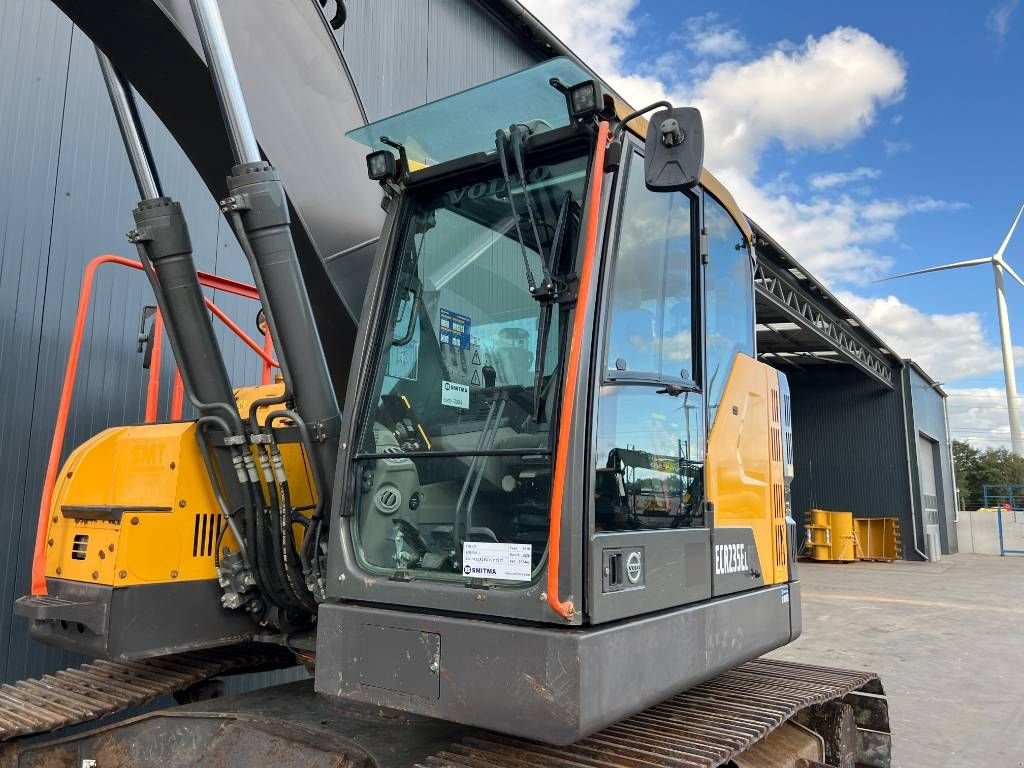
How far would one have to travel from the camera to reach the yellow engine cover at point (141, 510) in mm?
2842

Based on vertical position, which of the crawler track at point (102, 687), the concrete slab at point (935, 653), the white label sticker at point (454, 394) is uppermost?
the white label sticker at point (454, 394)

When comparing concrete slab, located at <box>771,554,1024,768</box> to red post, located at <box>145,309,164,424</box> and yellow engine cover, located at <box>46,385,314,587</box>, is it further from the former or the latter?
red post, located at <box>145,309,164,424</box>

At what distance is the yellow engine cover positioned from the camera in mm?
2842

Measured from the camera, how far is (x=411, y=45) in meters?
8.36

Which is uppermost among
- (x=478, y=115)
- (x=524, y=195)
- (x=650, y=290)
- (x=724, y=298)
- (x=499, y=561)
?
(x=478, y=115)

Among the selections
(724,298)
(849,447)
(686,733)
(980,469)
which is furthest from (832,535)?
(980,469)

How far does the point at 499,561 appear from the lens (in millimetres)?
2316

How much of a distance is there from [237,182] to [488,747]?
6.68ft

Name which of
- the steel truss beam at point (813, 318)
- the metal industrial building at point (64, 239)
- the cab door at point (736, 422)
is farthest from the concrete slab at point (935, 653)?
the steel truss beam at point (813, 318)

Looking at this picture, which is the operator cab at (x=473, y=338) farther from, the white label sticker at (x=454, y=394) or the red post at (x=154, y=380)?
the red post at (x=154, y=380)

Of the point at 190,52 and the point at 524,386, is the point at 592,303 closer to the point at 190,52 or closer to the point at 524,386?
the point at 524,386

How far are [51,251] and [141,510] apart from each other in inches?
120

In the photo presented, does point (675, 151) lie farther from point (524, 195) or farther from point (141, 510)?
point (141, 510)

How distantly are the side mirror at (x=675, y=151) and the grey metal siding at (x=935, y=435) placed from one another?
22420 millimetres
